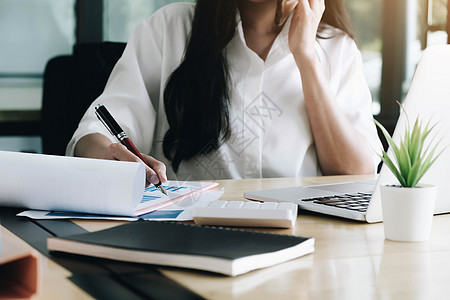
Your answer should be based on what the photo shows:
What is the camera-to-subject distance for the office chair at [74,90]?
1852 mm

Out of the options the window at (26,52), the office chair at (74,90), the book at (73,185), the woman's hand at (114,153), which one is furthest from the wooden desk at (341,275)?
the window at (26,52)

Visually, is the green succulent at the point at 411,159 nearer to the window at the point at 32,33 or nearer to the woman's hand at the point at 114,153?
the woman's hand at the point at 114,153

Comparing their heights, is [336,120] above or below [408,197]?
above

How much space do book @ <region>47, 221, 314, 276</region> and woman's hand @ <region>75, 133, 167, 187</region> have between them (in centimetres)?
29

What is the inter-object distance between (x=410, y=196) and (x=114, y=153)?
0.53 m

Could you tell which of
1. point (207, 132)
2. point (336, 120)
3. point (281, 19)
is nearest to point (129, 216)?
point (207, 132)

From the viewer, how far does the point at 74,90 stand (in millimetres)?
1875

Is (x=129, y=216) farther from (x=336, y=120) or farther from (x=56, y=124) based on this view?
(x=56, y=124)

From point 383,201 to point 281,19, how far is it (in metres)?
0.99

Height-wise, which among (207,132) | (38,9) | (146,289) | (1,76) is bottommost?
(146,289)

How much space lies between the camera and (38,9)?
287 cm

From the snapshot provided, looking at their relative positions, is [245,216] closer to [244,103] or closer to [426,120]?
[426,120]

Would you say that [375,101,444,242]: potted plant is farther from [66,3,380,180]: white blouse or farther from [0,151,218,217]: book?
[66,3,380,180]: white blouse

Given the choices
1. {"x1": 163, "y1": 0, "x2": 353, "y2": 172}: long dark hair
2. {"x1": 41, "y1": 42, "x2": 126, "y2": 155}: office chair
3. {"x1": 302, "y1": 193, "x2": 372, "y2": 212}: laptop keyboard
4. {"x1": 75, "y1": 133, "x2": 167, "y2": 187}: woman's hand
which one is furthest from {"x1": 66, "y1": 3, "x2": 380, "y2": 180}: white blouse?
{"x1": 302, "y1": 193, "x2": 372, "y2": 212}: laptop keyboard
